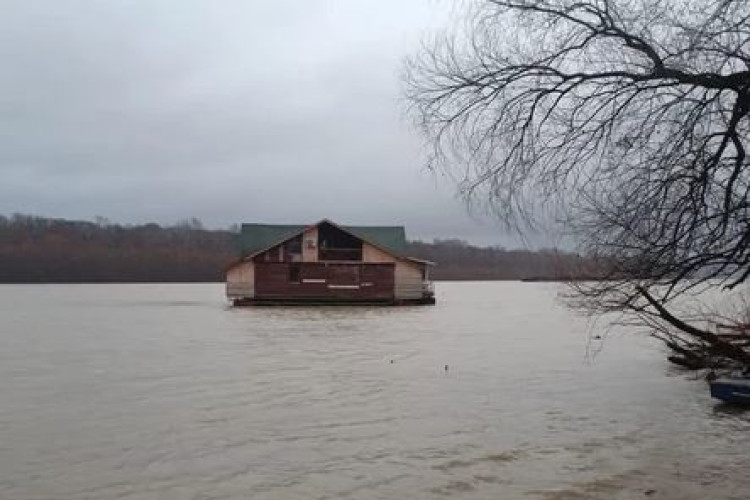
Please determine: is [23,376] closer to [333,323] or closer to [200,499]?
[200,499]

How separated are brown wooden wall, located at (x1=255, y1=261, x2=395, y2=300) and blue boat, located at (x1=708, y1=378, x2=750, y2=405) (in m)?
47.2

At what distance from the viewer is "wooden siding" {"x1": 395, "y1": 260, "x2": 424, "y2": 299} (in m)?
65.5

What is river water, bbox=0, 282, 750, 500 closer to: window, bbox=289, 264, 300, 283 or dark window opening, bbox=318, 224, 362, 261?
window, bbox=289, 264, 300, 283

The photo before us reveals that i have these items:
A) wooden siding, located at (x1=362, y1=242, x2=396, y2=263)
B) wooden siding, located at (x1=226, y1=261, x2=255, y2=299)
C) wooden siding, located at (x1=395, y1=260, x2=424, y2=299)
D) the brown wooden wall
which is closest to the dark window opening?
wooden siding, located at (x1=362, y1=242, x2=396, y2=263)

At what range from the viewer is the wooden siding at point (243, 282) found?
63406mm

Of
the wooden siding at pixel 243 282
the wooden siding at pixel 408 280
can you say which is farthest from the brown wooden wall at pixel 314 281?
the wooden siding at pixel 408 280

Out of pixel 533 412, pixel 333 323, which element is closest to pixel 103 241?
pixel 333 323

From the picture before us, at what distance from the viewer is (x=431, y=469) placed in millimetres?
11984

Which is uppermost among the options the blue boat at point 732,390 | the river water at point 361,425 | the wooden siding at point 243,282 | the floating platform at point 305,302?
the wooden siding at point 243,282

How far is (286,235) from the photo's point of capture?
222 ft

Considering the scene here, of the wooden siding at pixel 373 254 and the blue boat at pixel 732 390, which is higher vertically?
the wooden siding at pixel 373 254

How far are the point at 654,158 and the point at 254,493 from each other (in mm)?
6311

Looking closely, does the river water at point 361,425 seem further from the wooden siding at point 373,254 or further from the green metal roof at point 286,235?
the green metal roof at point 286,235

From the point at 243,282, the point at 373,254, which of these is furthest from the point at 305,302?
the point at 373,254
